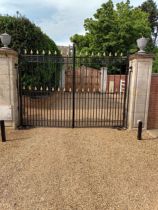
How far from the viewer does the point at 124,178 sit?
3945mm

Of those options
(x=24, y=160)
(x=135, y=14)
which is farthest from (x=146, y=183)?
(x=135, y=14)

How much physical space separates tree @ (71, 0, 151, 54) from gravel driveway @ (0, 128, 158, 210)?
15261 mm

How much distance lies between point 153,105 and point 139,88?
2.98 ft

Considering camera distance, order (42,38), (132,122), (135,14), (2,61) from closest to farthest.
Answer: (2,61) < (132,122) < (42,38) < (135,14)

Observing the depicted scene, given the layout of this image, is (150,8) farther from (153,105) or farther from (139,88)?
(139,88)

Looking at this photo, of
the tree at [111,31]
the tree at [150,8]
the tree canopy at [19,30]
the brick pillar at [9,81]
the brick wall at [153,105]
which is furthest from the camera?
the tree at [150,8]

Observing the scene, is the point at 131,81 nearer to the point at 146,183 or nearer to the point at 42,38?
the point at 146,183

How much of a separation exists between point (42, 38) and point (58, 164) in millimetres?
7888

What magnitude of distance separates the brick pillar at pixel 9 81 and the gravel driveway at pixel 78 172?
0.77 meters

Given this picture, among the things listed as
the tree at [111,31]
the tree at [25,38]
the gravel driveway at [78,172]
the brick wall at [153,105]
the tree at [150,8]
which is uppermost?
the tree at [150,8]

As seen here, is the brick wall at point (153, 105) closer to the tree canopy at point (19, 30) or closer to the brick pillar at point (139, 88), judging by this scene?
the brick pillar at point (139, 88)

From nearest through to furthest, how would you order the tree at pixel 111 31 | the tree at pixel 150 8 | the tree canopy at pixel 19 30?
the tree canopy at pixel 19 30, the tree at pixel 111 31, the tree at pixel 150 8

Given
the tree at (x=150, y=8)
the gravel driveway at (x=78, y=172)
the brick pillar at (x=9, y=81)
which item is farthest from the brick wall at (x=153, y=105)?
the tree at (x=150, y=8)

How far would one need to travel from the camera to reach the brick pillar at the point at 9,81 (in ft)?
20.6
